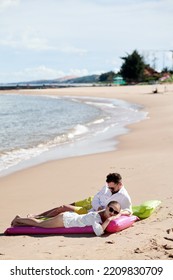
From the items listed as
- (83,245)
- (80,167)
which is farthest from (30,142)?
(83,245)

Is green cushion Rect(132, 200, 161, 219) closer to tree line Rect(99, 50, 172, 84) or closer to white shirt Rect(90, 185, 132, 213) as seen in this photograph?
white shirt Rect(90, 185, 132, 213)

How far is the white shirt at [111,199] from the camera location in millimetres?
7723

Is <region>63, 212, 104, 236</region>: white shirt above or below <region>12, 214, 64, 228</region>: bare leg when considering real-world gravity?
above

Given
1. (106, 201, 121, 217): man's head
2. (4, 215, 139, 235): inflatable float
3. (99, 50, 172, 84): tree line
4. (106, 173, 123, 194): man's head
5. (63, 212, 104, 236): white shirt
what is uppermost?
(99, 50, 172, 84): tree line

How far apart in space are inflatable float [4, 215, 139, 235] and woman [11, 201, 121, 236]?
0.06 metres

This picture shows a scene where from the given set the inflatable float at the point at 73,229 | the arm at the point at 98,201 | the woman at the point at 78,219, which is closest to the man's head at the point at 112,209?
the woman at the point at 78,219

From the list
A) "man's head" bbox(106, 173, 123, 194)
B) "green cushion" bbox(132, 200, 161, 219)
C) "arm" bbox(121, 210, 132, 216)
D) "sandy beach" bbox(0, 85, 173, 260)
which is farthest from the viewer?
"green cushion" bbox(132, 200, 161, 219)

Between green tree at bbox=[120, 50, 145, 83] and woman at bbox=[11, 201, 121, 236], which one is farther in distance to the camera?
green tree at bbox=[120, 50, 145, 83]

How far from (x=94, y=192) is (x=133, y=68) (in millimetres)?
81766

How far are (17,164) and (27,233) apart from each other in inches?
251

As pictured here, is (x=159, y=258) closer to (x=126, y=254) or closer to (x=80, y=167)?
(x=126, y=254)

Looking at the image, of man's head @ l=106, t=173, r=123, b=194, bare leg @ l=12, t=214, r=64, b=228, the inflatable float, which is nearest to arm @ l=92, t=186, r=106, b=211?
man's head @ l=106, t=173, r=123, b=194

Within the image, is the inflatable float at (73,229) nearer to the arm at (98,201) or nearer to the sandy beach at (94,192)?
the sandy beach at (94,192)

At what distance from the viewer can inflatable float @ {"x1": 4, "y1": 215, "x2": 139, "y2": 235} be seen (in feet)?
24.2
